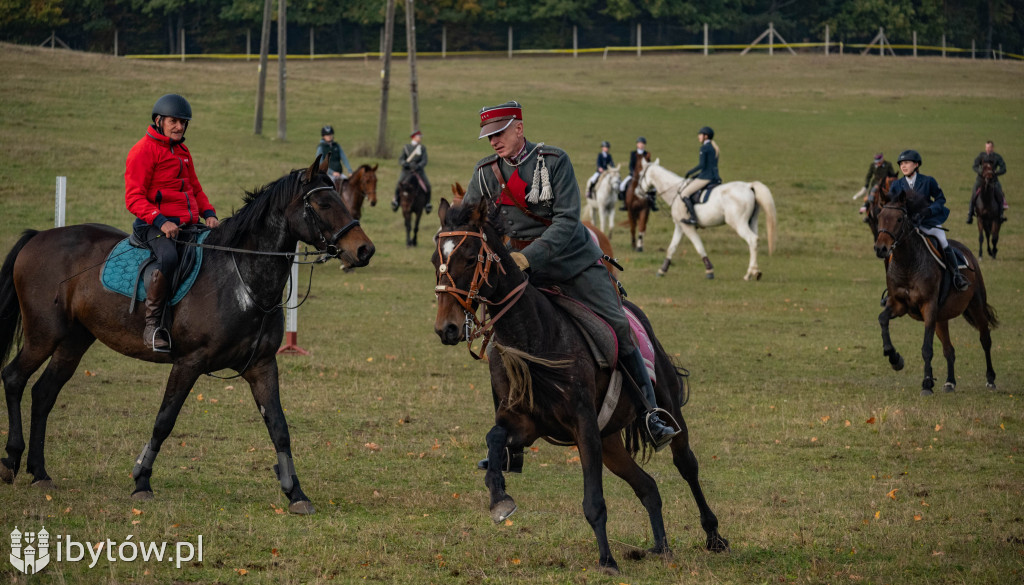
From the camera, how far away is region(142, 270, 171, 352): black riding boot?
8547 millimetres

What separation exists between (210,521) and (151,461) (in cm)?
102

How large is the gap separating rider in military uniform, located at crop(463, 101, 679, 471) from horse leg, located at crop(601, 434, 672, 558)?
0.23 meters

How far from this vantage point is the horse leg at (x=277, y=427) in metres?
8.26

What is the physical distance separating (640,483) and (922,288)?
8.49m

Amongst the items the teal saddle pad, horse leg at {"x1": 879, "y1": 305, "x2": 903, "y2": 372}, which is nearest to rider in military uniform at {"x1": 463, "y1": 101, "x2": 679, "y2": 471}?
the teal saddle pad

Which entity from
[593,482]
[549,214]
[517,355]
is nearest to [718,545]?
[593,482]

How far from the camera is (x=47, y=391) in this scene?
29.8 ft

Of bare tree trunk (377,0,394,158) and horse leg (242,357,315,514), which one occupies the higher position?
bare tree trunk (377,0,394,158)

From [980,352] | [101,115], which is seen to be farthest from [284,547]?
[101,115]

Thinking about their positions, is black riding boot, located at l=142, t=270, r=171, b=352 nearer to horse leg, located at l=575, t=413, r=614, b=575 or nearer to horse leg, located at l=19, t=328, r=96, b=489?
horse leg, located at l=19, t=328, r=96, b=489

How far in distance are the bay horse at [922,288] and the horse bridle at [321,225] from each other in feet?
25.6

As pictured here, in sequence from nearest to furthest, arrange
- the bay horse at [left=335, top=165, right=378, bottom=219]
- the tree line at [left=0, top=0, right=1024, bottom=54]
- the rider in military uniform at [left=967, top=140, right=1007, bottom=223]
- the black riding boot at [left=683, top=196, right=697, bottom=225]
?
the bay horse at [left=335, top=165, right=378, bottom=219] < the black riding boot at [left=683, top=196, right=697, bottom=225] < the rider in military uniform at [left=967, top=140, right=1007, bottom=223] < the tree line at [left=0, top=0, right=1024, bottom=54]

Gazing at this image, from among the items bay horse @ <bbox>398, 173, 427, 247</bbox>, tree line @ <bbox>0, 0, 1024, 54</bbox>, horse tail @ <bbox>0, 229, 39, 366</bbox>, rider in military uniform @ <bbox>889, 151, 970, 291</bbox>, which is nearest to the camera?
horse tail @ <bbox>0, 229, 39, 366</bbox>

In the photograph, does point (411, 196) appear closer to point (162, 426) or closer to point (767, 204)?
point (767, 204)
